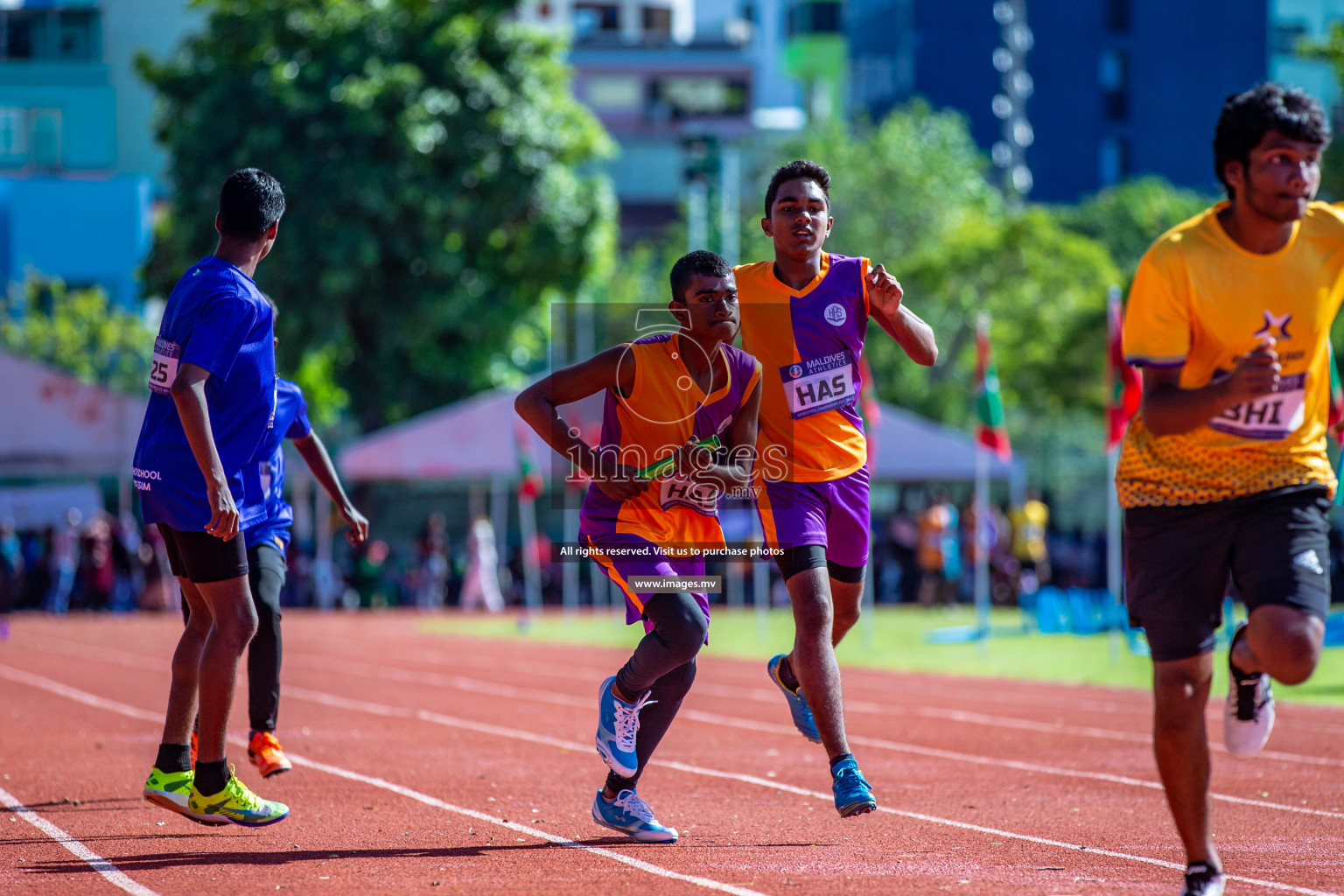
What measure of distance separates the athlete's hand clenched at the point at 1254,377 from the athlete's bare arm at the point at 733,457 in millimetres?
1938

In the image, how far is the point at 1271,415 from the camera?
4625 millimetres

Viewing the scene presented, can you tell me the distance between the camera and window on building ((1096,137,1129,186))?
6669cm

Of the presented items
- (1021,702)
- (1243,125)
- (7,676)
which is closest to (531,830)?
(1243,125)

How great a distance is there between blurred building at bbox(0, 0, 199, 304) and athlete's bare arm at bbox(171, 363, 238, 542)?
1565 inches

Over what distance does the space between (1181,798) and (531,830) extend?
277 cm

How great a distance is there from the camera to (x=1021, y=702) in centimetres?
1277

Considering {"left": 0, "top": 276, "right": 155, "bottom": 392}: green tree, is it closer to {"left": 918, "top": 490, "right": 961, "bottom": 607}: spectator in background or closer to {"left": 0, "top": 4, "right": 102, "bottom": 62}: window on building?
{"left": 0, "top": 4, "right": 102, "bottom": 62}: window on building

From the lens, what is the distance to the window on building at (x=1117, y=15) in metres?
66.1

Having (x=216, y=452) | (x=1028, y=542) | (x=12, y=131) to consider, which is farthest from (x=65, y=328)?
(x=216, y=452)

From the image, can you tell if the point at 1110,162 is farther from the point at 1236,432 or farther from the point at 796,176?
the point at 1236,432

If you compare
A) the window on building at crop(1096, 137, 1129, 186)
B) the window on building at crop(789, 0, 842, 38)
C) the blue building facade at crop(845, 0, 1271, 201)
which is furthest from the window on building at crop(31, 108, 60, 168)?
the window on building at crop(789, 0, 842, 38)

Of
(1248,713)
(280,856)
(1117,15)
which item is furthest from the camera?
(1117,15)

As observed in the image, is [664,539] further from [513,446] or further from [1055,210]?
[1055,210]

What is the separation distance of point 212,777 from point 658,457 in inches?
73.4
